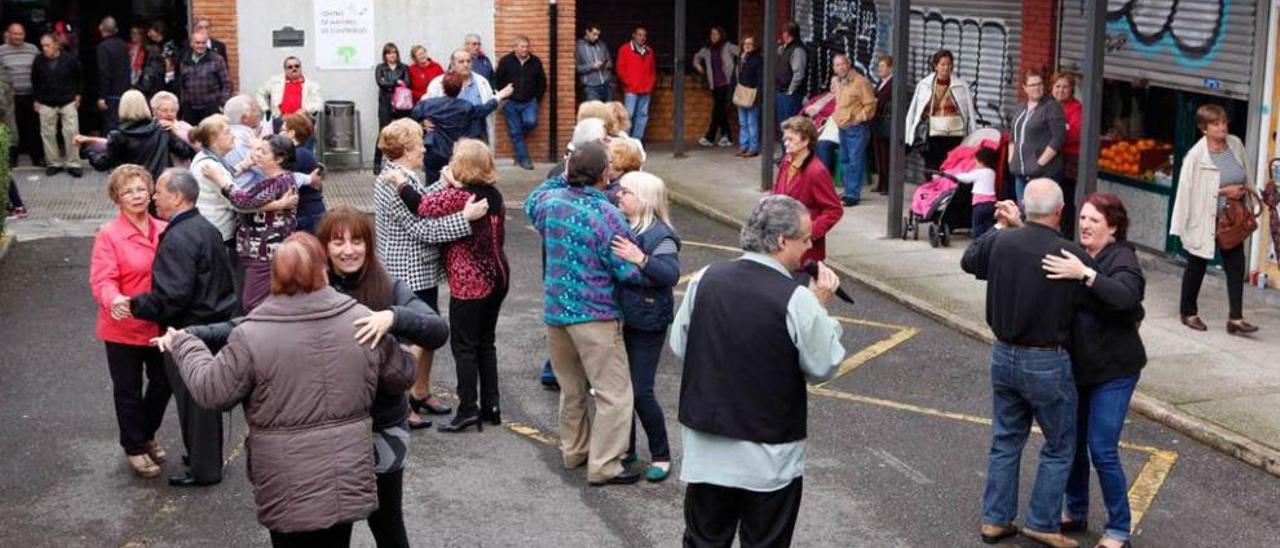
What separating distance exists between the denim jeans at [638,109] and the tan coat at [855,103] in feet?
15.6

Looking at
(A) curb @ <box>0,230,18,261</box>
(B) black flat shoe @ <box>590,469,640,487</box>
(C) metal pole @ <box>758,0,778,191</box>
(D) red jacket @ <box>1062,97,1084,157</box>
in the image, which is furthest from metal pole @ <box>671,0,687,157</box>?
(B) black flat shoe @ <box>590,469,640,487</box>

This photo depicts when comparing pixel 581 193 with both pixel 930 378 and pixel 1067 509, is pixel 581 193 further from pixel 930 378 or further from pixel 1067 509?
pixel 930 378

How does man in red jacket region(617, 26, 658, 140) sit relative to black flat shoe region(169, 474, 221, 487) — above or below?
above

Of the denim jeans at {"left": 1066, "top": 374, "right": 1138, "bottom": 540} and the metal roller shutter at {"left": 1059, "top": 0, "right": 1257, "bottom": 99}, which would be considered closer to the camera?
the denim jeans at {"left": 1066, "top": 374, "right": 1138, "bottom": 540}

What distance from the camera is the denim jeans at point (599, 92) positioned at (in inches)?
893

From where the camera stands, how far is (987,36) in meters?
18.2

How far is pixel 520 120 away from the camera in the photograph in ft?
71.6

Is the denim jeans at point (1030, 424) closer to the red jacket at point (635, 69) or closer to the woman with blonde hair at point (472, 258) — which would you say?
the woman with blonde hair at point (472, 258)

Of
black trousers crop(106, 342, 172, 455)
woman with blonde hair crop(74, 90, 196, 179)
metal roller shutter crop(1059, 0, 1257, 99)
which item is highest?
metal roller shutter crop(1059, 0, 1257, 99)

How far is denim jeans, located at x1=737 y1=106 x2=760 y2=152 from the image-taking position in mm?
22531

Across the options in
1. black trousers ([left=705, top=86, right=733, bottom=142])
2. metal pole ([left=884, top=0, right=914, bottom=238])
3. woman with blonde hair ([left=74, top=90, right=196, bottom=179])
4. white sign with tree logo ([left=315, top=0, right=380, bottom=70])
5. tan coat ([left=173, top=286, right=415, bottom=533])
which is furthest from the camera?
black trousers ([left=705, top=86, right=733, bottom=142])

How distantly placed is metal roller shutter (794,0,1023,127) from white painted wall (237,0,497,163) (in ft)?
13.8

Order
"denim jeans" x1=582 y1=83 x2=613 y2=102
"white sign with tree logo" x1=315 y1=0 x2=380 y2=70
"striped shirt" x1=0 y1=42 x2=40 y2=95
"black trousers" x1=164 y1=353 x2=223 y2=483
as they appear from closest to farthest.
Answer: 1. "black trousers" x1=164 y1=353 x2=223 y2=483
2. "striped shirt" x1=0 y1=42 x2=40 y2=95
3. "white sign with tree logo" x1=315 y1=0 x2=380 y2=70
4. "denim jeans" x1=582 y1=83 x2=613 y2=102

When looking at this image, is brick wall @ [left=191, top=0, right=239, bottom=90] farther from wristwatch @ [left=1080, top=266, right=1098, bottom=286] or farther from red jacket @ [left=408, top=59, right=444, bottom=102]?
wristwatch @ [left=1080, top=266, right=1098, bottom=286]
